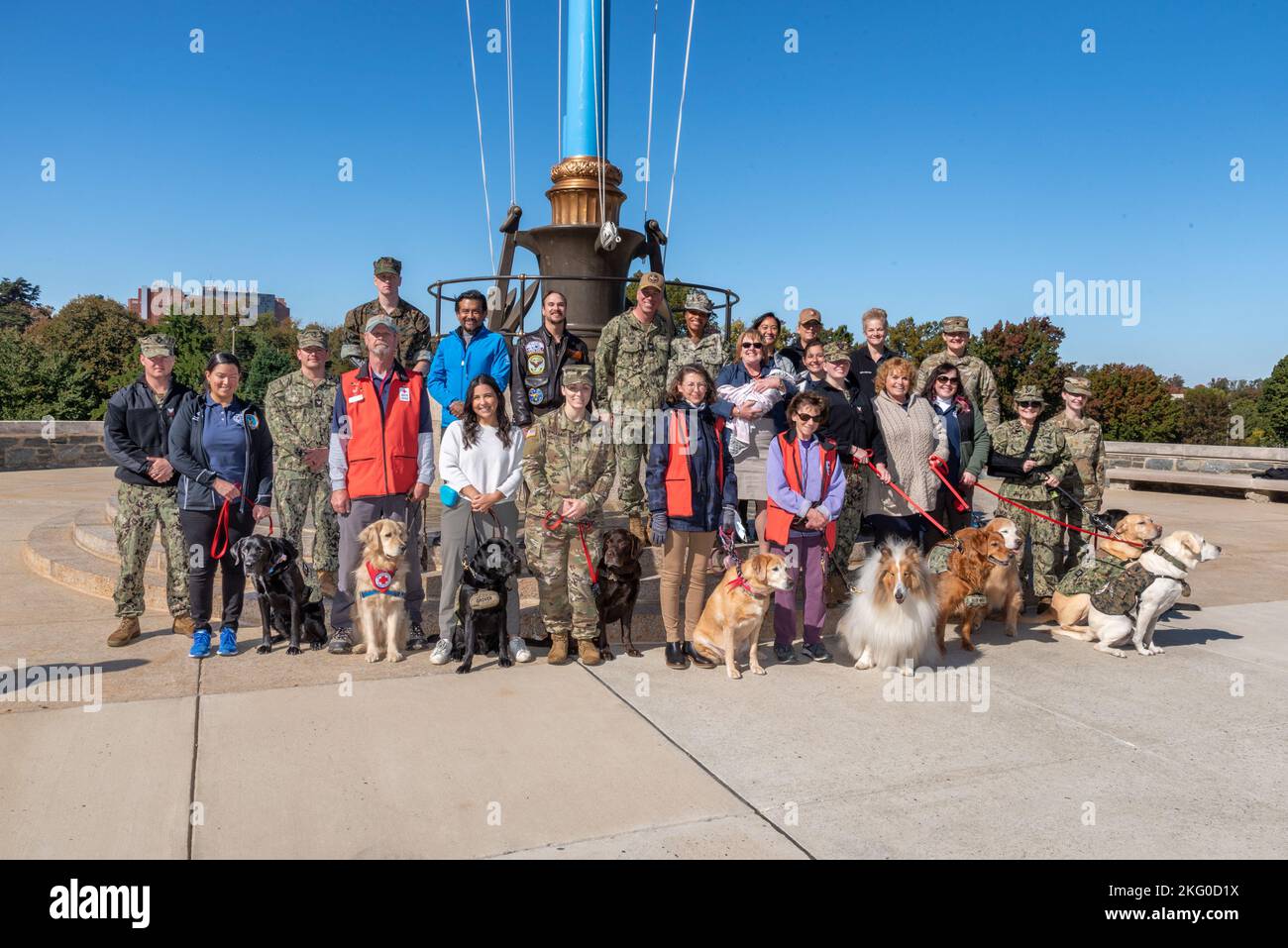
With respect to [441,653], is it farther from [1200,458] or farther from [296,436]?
[1200,458]

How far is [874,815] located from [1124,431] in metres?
41.4

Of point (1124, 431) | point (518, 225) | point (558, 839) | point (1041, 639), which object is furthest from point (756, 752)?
point (1124, 431)

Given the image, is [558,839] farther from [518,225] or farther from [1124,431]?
[1124,431]

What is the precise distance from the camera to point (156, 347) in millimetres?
5371

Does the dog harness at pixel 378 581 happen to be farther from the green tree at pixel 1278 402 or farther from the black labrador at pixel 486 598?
the green tree at pixel 1278 402

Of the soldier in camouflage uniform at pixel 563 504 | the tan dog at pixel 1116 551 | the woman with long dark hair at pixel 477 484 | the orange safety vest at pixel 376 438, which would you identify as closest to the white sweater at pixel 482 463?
the woman with long dark hair at pixel 477 484

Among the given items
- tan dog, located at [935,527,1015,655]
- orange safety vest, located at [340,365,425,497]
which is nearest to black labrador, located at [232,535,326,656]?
orange safety vest, located at [340,365,425,497]

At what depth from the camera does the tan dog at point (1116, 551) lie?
19.0 feet

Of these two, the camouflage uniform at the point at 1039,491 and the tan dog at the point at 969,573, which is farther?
the camouflage uniform at the point at 1039,491

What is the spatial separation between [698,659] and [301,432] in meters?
3.18

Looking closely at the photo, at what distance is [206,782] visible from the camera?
11.0 ft

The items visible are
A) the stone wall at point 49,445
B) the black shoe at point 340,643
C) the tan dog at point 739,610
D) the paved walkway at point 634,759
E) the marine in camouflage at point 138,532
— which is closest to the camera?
the paved walkway at point 634,759

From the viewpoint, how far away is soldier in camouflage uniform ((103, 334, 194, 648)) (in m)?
5.29

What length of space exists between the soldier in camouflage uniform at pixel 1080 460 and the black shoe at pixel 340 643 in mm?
5546
